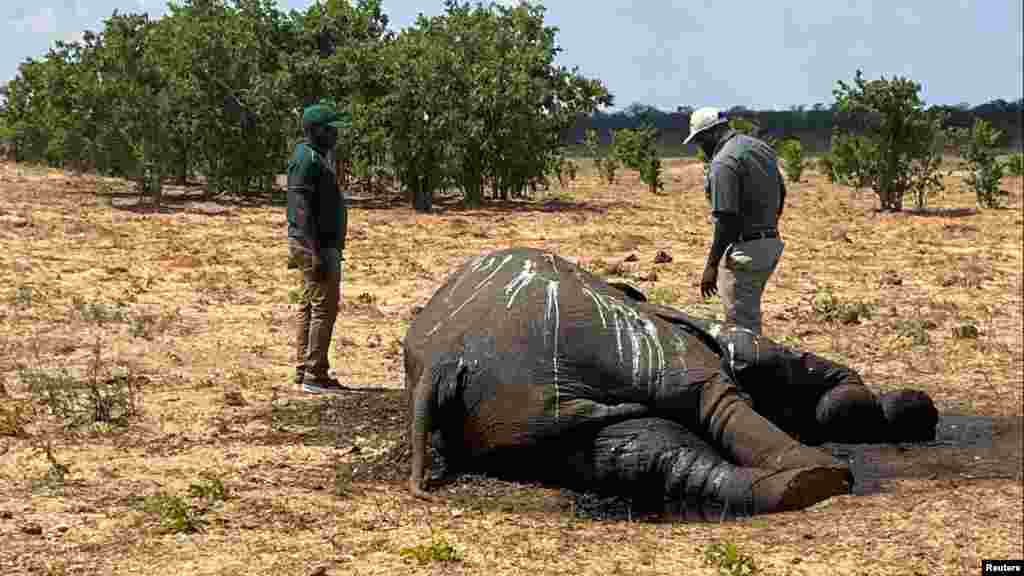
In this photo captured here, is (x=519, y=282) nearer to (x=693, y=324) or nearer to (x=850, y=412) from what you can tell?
(x=693, y=324)

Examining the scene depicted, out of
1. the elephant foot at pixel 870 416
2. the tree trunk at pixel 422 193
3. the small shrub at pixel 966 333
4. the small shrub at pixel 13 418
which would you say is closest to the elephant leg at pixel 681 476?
the elephant foot at pixel 870 416

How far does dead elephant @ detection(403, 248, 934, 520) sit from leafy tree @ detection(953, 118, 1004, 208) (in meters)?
21.4

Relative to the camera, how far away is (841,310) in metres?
12.4

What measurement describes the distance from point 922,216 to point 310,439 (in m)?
19.9

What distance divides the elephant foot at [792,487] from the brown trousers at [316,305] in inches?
151

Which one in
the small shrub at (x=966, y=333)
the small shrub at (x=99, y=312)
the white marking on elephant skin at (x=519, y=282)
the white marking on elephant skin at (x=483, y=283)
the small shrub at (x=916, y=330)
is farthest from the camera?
the small shrub at (x=99, y=312)

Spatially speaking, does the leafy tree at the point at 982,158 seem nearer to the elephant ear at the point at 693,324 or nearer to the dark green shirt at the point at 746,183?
the dark green shirt at the point at 746,183

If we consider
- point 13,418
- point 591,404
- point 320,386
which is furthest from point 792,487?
point 13,418

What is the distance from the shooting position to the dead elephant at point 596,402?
623cm

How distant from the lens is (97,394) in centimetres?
805

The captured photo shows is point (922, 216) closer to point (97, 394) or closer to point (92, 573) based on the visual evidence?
point (97, 394)

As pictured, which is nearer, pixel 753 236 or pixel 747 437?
pixel 747 437

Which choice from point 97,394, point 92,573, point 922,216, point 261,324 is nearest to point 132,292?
point 261,324

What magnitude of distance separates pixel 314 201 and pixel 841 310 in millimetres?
5641
